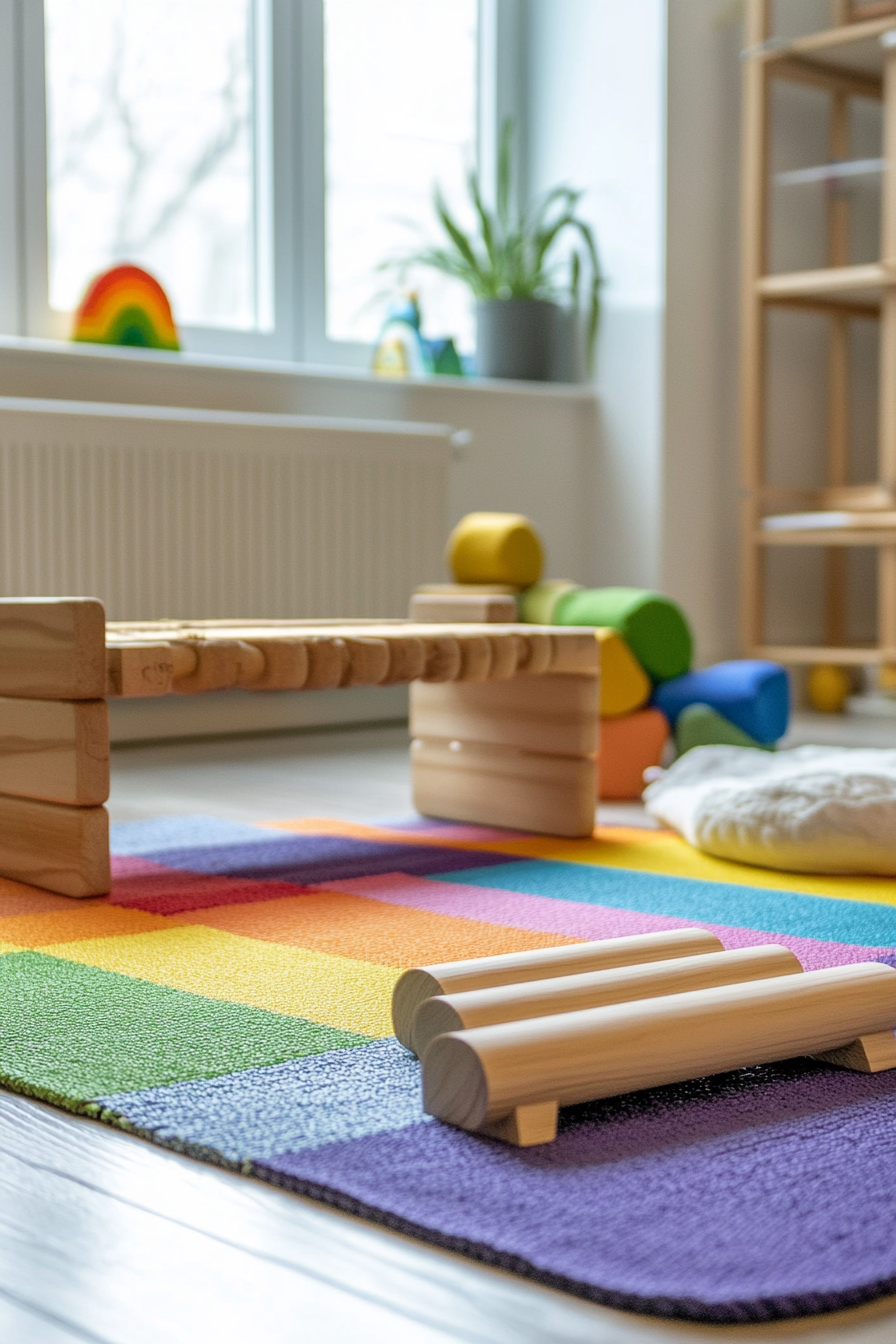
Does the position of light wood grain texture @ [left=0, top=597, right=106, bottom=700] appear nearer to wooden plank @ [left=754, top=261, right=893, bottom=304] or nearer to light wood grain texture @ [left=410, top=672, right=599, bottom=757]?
light wood grain texture @ [left=410, top=672, right=599, bottom=757]

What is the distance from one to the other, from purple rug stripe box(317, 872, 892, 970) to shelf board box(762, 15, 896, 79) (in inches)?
104

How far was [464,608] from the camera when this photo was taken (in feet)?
7.34

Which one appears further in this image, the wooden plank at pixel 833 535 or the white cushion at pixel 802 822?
the wooden plank at pixel 833 535

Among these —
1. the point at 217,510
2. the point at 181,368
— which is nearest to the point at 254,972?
the point at 217,510

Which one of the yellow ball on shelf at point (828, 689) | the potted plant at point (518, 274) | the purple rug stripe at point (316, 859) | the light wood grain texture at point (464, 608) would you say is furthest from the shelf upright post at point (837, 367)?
the purple rug stripe at point (316, 859)

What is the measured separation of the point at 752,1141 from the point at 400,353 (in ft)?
9.30

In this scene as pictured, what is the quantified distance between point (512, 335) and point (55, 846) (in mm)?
2380

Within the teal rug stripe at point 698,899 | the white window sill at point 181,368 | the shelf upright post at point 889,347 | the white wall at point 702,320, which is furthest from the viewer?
the white wall at point 702,320

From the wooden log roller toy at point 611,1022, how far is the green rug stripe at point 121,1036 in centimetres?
11

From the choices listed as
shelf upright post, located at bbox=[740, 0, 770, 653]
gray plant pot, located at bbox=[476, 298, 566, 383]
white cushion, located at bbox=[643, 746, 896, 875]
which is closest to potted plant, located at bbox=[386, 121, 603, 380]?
gray plant pot, located at bbox=[476, 298, 566, 383]

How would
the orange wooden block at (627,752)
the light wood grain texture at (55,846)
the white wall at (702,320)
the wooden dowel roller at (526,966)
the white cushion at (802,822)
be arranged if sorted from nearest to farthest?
the wooden dowel roller at (526,966) < the light wood grain texture at (55,846) < the white cushion at (802,822) < the orange wooden block at (627,752) < the white wall at (702,320)

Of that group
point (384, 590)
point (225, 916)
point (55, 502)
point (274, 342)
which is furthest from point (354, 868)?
point (274, 342)

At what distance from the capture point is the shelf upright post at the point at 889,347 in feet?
11.3

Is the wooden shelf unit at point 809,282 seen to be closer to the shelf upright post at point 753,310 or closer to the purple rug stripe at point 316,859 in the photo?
the shelf upright post at point 753,310
